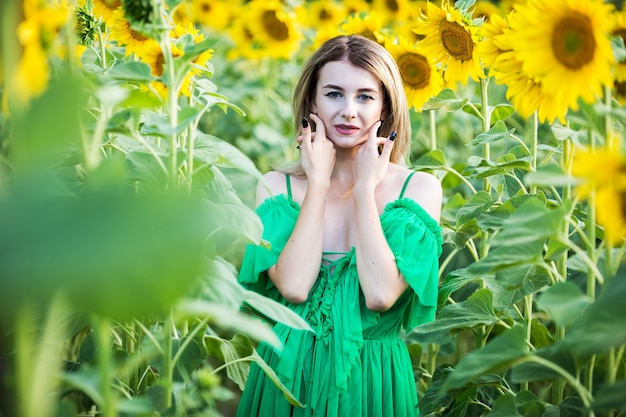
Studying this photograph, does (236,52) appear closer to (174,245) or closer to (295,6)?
(295,6)

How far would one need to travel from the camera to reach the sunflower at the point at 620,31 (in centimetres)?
130

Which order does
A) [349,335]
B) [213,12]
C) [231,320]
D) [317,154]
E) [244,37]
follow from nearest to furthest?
[231,320] < [349,335] < [317,154] < [244,37] < [213,12]

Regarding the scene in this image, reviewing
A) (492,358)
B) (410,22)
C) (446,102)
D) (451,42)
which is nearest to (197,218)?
(492,358)

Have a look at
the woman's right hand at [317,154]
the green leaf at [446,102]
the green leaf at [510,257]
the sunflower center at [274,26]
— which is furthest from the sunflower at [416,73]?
the sunflower center at [274,26]

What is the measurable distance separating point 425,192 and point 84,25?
0.83 m

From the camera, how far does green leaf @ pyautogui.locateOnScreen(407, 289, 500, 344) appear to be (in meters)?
1.56

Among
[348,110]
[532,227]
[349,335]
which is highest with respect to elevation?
[348,110]

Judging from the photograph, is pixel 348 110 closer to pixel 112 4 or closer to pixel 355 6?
pixel 112 4

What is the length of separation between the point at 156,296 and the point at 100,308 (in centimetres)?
5

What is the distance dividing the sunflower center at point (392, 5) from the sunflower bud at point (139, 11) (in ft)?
7.50

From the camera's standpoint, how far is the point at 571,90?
49.3 inches

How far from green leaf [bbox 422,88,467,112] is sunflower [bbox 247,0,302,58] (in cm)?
159

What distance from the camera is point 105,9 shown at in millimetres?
1795

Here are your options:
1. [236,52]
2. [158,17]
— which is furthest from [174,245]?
[236,52]
